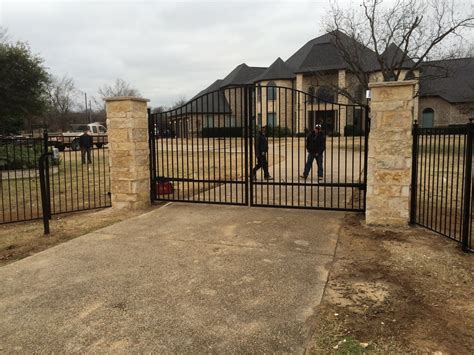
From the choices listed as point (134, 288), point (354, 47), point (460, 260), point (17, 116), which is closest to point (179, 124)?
point (134, 288)

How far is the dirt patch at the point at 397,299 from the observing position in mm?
2943

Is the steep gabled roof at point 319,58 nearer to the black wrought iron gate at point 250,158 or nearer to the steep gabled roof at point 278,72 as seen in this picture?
the steep gabled roof at point 278,72

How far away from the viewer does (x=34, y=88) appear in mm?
20266

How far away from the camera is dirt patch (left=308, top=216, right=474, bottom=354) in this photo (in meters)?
2.94

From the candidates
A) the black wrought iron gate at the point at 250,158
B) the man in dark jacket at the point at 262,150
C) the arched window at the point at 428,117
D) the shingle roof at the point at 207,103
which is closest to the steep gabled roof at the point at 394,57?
the black wrought iron gate at the point at 250,158

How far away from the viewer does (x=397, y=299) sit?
365cm

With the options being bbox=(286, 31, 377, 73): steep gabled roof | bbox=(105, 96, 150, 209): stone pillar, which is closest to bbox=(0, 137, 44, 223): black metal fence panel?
bbox=(105, 96, 150, 209): stone pillar

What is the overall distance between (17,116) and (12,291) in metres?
19.7

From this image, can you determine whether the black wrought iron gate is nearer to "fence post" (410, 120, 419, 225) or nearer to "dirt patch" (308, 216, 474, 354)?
"fence post" (410, 120, 419, 225)

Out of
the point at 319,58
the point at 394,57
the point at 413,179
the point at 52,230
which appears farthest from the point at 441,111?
the point at 52,230

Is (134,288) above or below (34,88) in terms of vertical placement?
below

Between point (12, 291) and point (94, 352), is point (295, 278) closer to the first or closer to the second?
point (94, 352)

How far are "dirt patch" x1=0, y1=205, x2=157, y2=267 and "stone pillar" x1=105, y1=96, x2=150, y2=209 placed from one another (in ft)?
1.19

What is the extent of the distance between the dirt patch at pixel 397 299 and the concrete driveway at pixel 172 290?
0.21 meters
